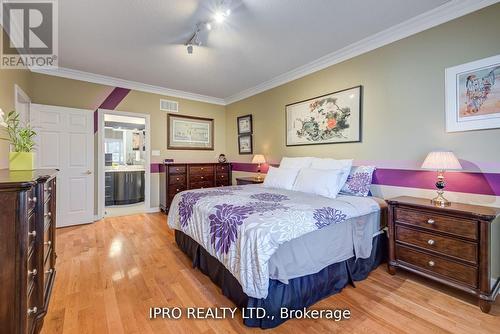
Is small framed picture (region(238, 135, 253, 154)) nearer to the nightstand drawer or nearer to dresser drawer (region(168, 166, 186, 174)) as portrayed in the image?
dresser drawer (region(168, 166, 186, 174))

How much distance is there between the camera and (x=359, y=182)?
2.62m

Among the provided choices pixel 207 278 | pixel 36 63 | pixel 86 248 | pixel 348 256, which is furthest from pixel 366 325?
pixel 36 63

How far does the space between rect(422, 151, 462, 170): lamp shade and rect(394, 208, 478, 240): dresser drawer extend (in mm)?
421

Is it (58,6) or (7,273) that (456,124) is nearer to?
(7,273)

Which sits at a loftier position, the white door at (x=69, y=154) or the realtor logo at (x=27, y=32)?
the realtor logo at (x=27, y=32)

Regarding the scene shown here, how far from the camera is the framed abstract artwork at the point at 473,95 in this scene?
195 cm

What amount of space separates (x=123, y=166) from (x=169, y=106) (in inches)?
103

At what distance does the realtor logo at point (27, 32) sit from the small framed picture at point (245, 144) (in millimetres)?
3367

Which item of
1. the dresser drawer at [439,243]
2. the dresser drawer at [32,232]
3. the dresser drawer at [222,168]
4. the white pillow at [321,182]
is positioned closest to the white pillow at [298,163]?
the white pillow at [321,182]

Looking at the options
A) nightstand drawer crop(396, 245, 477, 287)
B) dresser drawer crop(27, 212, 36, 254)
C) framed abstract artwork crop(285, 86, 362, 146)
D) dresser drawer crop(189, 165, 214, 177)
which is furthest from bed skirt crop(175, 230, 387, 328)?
dresser drawer crop(189, 165, 214, 177)

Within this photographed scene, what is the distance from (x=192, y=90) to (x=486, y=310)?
5.20 metres

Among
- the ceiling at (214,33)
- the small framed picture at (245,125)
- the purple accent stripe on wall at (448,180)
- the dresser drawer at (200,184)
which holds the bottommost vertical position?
the dresser drawer at (200,184)

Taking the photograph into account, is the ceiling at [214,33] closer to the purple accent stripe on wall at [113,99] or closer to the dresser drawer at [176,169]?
the purple accent stripe on wall at [113,99]

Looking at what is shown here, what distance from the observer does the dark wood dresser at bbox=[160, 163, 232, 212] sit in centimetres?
436
